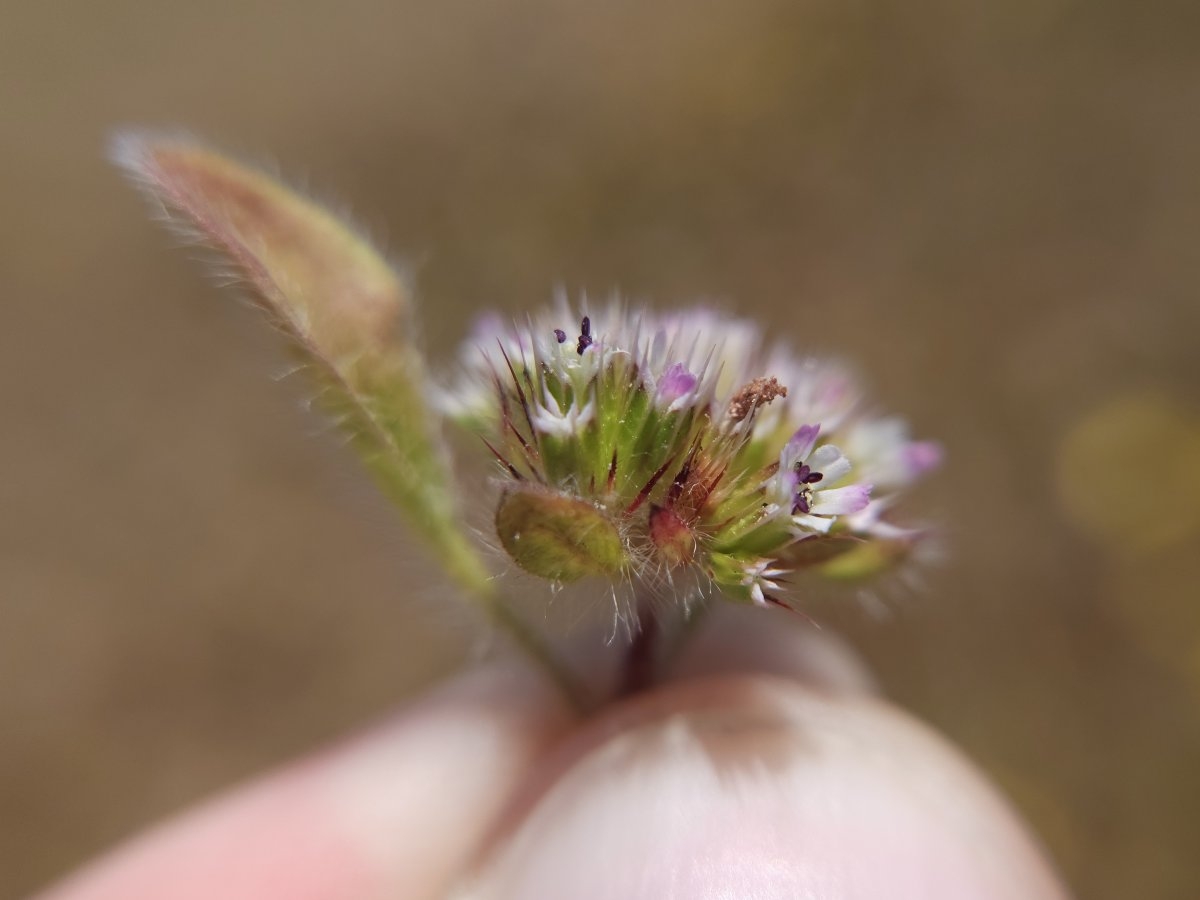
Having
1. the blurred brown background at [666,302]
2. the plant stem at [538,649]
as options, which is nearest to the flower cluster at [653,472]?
the plant stem at [538,649]

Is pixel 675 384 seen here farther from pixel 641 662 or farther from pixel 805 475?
pixel 641 662

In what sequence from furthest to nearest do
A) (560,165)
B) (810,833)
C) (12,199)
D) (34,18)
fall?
(34,18), (12,199), (560,165), (810,833)

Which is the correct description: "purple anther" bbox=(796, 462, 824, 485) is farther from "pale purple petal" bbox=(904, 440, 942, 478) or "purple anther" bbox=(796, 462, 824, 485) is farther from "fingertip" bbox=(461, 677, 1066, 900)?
"fingertip" bbox=(461, 677, 1066, 900)

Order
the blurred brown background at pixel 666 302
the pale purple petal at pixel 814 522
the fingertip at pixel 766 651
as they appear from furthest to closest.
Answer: the blurred brown background at pixel 666 302
the fingertip at pixel 766 651
the pale purple petal at pixel 814 522

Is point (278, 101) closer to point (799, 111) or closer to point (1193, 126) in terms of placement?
point (799, 111)

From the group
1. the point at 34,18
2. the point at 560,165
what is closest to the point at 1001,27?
the point at 560,165

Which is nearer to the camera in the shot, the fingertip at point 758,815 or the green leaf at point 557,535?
the green leaf at point 557,535

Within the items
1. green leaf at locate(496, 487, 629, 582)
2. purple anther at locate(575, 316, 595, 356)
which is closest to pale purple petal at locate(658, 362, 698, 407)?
purple anther at locate(575, 316, 595, 356)

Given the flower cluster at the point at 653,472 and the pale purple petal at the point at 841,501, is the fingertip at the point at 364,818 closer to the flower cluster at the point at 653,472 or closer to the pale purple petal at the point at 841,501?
the flower cluster at the point at 653,472
